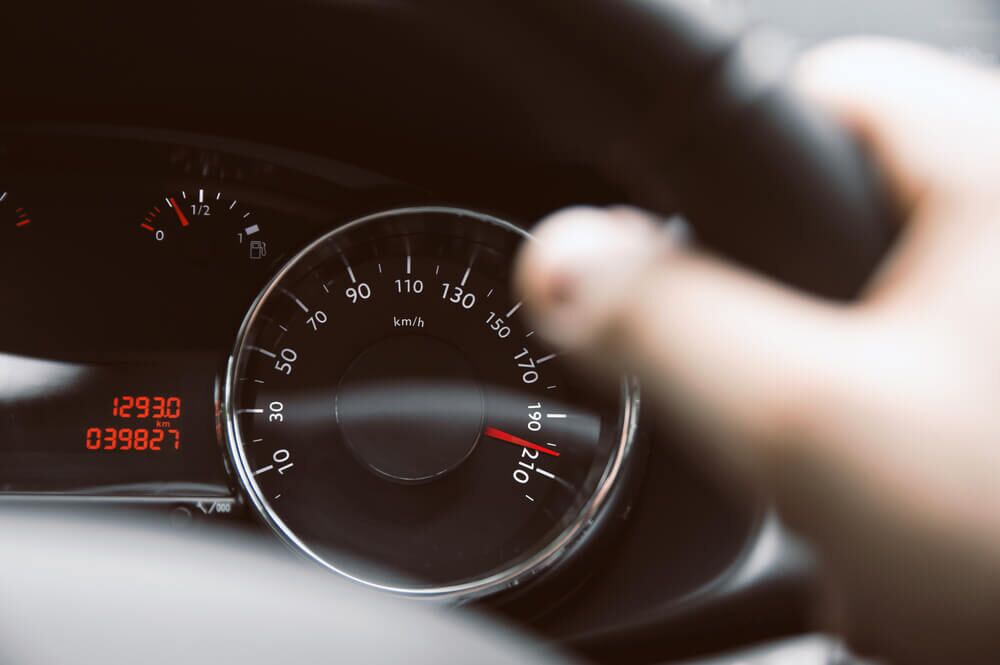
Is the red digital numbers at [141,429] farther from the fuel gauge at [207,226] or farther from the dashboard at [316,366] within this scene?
the fuel gauge at [207,226]

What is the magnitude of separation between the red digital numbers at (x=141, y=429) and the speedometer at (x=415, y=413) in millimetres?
111

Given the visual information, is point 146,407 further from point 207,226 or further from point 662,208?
point 662,208

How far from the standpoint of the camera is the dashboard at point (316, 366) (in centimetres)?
148

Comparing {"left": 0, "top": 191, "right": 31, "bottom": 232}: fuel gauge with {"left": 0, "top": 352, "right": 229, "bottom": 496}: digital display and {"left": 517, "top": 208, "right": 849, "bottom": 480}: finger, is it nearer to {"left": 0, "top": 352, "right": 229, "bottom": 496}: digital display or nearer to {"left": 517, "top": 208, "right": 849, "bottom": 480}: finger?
{"left": 0, "top": 352, "right": 229, "bottom": 496}: digital display

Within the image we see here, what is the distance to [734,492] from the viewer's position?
135cm

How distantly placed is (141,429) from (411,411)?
16.7 inches

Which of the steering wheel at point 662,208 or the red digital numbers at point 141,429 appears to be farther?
the red digital numbers at point 141,429

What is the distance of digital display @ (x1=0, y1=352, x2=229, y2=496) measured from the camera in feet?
5.29

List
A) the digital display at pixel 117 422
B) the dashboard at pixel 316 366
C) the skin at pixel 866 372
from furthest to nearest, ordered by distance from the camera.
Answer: the digital display at pixel 117 422 < the dashboard at pixel 316 366 < the skin at pixel 866 372

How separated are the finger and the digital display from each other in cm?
112

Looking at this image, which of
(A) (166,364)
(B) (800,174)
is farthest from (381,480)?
(B) (800,174)

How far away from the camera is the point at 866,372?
1.88 ft

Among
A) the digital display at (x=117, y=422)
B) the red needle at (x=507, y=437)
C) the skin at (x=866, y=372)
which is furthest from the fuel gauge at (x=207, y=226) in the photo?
the skin at (x=866, y=372)

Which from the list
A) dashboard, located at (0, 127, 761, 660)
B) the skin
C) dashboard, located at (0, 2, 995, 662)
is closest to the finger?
the skin
